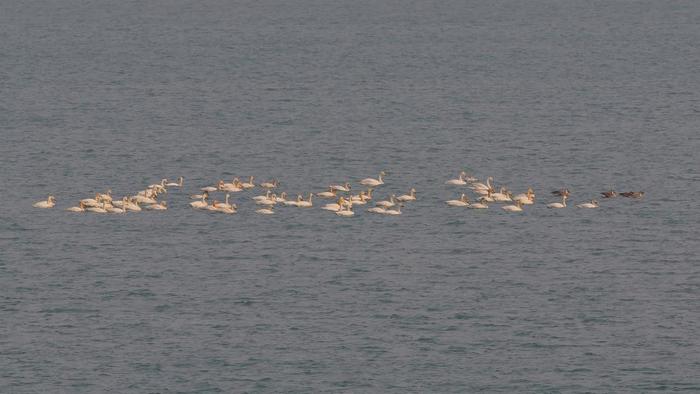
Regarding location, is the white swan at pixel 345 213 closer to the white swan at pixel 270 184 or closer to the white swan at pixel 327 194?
the white swan at pixel 327 194

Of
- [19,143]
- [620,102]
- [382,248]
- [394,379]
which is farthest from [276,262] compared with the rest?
[620,102]

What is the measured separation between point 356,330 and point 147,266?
1847 centimetres

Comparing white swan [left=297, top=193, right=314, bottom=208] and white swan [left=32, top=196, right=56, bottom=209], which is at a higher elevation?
white swan [left=297, top=193, right=314, bottom=208]

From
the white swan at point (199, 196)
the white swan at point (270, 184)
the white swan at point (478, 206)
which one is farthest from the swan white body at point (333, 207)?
the white swan at point (478, 206)

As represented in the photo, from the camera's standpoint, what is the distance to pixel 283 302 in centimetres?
10150

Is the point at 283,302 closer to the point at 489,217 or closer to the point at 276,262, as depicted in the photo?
the point at 276,262

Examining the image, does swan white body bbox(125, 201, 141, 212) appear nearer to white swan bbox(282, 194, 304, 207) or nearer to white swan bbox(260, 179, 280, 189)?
white swan bbox(282, 194, 304, 207)

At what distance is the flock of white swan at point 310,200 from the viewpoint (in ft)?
404

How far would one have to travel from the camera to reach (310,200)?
4934 inches

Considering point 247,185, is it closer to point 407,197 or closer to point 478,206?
point 407,197

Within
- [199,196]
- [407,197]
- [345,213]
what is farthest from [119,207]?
[407,197]

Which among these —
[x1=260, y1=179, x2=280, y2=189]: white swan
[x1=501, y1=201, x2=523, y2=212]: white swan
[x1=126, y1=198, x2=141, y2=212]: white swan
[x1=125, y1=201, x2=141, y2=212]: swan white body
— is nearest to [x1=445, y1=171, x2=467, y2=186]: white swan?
[x1=501, y1=201, x2=523, y2=212]: white swan

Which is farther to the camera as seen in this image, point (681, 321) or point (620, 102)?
point (620, 102)

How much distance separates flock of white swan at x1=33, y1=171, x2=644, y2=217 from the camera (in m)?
123
